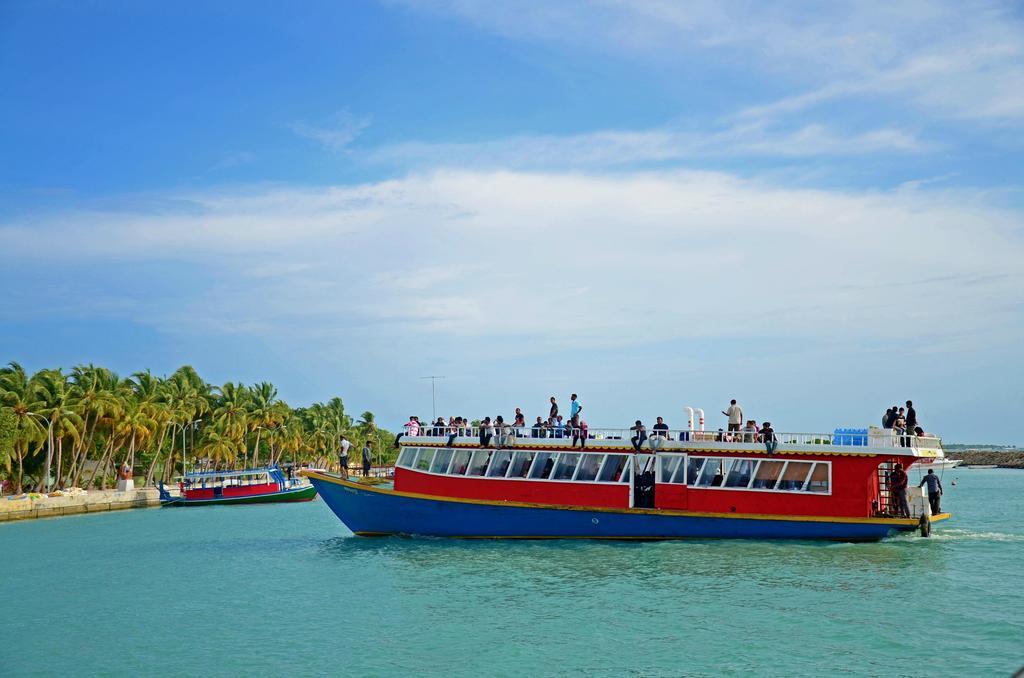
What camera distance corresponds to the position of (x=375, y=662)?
17.0m

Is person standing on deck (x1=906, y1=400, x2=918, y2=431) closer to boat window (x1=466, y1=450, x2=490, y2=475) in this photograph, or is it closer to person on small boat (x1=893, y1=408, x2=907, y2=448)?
person on small boat (x1=893, y1=408, x2=907, y2=448)

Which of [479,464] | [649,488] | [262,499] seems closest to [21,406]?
[262,499]

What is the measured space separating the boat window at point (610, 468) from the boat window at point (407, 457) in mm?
6375

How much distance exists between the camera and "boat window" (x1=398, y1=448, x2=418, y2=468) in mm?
30281

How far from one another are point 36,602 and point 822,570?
20.9m

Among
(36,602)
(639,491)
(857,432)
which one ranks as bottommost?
(36,602)

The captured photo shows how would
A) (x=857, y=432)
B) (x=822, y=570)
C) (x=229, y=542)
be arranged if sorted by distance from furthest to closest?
(x=229, y=542), (x=857, y=432), (x=822, y=570)

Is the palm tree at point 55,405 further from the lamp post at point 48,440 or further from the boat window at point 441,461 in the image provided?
the boat window at point 441,461

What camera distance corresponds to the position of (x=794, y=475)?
87.5 ft

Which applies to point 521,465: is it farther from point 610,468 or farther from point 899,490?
point 899,490

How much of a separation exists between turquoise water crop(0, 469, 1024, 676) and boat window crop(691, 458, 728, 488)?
1.82 m

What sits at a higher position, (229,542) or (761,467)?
(761,467)

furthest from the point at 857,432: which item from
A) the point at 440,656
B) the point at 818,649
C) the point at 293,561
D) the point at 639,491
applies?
the point at 293,561

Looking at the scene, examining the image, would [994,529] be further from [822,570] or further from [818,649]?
[818,649]
